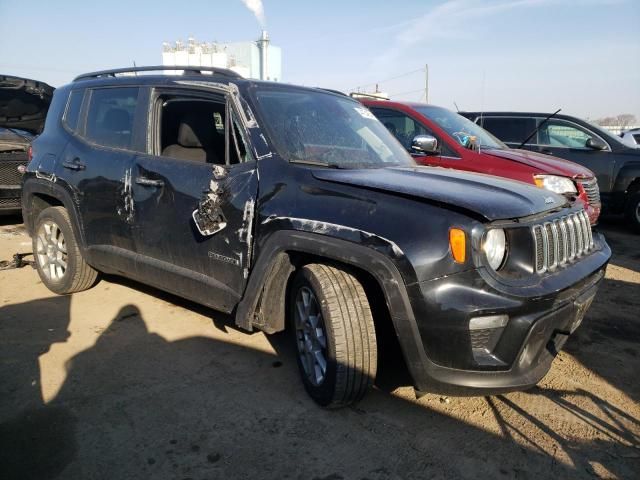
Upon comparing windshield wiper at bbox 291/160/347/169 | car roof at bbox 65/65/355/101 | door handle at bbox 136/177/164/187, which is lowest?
door handle at bbox 136/177/164/187

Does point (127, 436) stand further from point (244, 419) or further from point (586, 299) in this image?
point (586, 299)

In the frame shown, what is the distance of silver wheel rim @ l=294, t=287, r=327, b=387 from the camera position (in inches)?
110

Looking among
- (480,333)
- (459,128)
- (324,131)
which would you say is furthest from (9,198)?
(480,333)

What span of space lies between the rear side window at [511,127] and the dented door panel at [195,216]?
6.56m

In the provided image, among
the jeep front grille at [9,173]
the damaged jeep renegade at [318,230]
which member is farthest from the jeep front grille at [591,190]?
the jeep front grille at [9,173]

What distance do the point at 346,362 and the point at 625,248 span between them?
20.2 ft

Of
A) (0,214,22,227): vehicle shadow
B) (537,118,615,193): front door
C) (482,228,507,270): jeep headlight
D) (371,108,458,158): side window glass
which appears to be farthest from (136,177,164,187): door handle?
(537,118,615,193): front door

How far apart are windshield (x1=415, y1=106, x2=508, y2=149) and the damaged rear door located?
11.3 ft

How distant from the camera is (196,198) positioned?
3223 millimetres

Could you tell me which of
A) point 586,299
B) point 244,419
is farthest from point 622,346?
point 244,419

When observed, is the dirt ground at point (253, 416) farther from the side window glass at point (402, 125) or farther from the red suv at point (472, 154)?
the side window glass at point (402, 125)

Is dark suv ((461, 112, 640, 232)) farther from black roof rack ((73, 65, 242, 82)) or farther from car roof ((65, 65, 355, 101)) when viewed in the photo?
black roof rack ((73, 65, 242, 82))

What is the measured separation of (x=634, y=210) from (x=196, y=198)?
7805mm

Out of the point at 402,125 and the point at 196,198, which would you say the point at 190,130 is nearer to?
the point at 196,198
